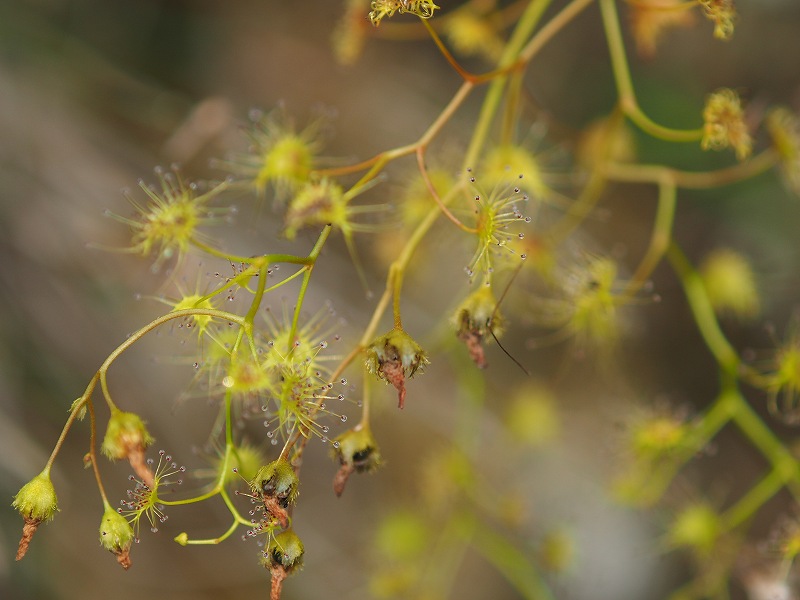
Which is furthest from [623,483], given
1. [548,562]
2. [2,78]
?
[2,78]

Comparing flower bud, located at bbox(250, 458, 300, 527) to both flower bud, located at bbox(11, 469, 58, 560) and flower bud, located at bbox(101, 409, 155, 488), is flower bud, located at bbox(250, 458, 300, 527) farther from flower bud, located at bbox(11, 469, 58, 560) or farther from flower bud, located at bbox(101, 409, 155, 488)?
flower bud, located at bbox(11, 469, 58, 560)

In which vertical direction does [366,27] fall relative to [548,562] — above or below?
above

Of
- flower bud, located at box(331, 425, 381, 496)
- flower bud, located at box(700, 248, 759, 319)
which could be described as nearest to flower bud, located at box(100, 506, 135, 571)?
flower bud, located at box(331, 425, 381, 496)

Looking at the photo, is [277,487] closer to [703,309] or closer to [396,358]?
[396,358]

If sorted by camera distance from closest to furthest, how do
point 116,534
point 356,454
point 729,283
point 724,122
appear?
point 116,534 → point 356,454 → point 724,122 → point 729,283

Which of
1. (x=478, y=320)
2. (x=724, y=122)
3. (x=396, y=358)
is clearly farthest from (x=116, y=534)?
(x=724, y=122)

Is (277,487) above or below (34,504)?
above

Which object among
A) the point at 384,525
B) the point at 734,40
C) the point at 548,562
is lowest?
the point at 384,525

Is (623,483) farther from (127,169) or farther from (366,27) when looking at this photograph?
(127,169)
